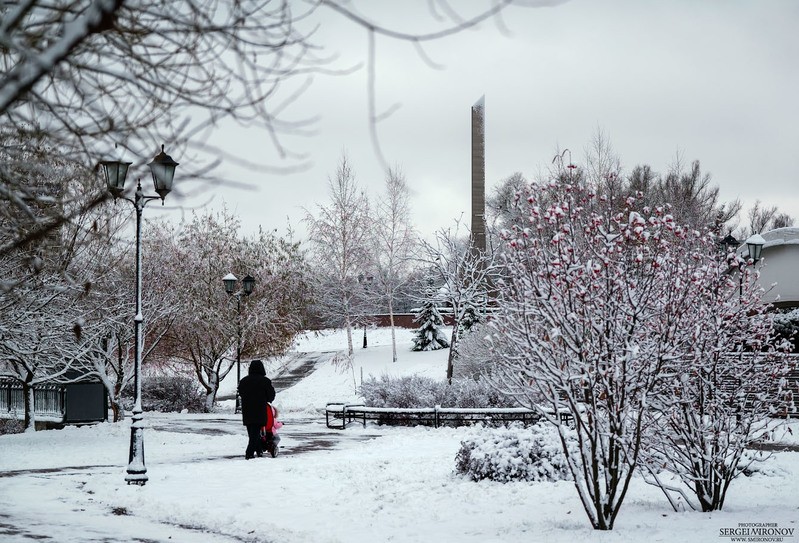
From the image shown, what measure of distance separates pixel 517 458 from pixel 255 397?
538cm

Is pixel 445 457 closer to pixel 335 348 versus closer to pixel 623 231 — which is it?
pixel 623 231

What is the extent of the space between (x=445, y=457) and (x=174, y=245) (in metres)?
21.7

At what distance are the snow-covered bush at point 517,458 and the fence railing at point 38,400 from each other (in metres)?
16.5

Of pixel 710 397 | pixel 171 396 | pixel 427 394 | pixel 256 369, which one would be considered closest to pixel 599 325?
pixel 710 397

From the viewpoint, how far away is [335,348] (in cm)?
5534

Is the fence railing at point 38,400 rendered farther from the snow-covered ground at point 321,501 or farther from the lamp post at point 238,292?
the snow-covered ground at point 321,501

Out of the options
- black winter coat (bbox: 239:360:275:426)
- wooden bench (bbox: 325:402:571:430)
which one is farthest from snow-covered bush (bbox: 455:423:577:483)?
wooden bench (bbox: 325:402:571:430)

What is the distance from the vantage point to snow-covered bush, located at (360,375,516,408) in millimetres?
23125

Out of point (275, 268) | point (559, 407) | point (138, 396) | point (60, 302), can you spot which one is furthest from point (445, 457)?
point (275, 268)

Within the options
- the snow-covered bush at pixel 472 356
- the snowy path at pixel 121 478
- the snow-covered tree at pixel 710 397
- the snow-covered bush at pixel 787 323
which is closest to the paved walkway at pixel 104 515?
the snowy path at pixel 121 478

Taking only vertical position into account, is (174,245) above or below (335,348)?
above

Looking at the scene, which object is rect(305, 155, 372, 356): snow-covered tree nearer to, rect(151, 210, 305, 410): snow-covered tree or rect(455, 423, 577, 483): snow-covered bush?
rect(151, 210, 305, 410): snow-covered tree

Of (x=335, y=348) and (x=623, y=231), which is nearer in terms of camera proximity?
(x=623, y=231)

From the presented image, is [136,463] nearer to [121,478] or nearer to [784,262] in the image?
[121,478]
